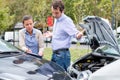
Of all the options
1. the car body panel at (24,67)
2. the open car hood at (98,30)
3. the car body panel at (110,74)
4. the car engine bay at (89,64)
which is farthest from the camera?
Result: the car engine bay at (89,64)

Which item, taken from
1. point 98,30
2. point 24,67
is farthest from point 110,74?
point 98,30

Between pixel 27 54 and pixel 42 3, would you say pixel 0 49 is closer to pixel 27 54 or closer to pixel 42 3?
pixel 27 54

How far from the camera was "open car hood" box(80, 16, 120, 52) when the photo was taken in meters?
5.84

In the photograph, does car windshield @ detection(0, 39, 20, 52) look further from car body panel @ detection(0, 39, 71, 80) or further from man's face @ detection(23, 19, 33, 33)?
man's face @ detection(23, 19, 33, 33)

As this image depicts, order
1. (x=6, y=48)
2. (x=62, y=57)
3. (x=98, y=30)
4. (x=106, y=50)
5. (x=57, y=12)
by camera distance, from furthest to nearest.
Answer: (x=62, y=57) < (x=57, y=12) < (x=106, y=50) < (x=98, y=30) < (x=6, y=48)

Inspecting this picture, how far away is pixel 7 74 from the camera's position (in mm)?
4547

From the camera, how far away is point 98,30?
19.7 feet

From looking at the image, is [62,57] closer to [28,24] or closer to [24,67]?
[28,24]

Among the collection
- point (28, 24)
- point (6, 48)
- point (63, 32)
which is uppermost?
point (28, 24)

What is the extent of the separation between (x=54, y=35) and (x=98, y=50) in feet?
2.82

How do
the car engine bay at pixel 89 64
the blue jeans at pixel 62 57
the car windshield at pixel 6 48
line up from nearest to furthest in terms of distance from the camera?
the car windshield at pixel 6 48
the car engine bay at pixel 89 64
the blue jeans at pixel 62 57

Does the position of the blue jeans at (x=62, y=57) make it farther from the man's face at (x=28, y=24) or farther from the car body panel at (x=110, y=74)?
the car body panel at (x=110, y=74)

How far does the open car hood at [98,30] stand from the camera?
584cm

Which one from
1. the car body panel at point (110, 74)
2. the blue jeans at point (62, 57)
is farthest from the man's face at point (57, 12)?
the car body panel at point (110, 74)
